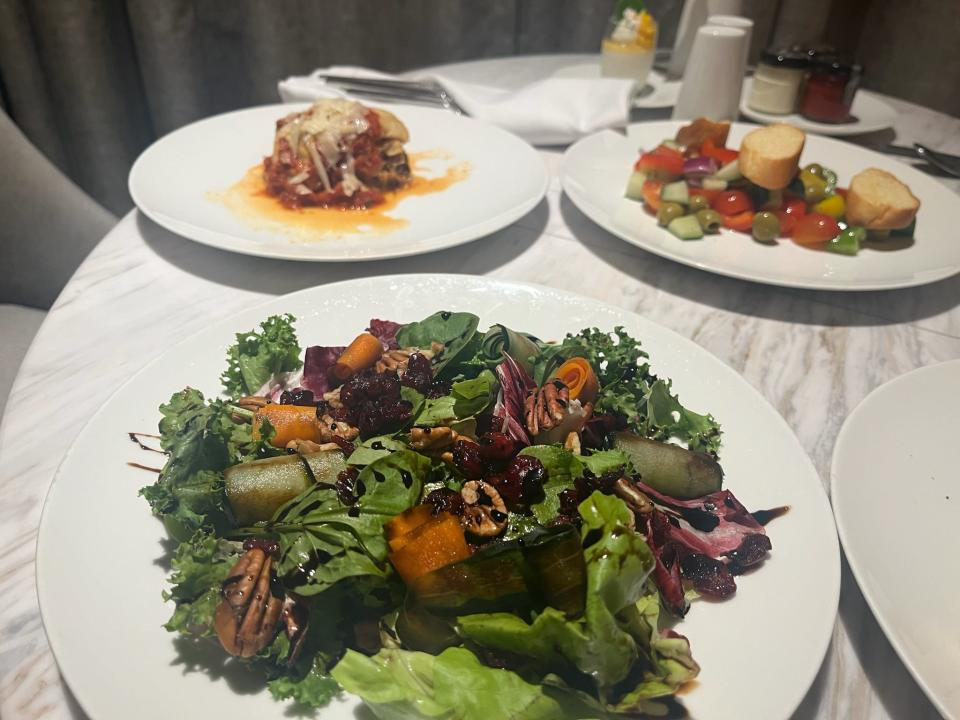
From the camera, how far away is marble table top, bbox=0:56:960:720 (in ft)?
2.87

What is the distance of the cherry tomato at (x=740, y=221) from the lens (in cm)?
183

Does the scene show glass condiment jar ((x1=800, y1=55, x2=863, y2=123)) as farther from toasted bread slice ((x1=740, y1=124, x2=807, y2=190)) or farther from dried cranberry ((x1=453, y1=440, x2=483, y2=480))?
dried cranberry ((x1=453, y1=440, x2=483, y2=480))

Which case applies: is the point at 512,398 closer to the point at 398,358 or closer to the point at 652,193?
the point at 398,358

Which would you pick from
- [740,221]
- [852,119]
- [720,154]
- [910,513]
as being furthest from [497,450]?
[852,119]

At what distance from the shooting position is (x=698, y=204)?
1817 mm

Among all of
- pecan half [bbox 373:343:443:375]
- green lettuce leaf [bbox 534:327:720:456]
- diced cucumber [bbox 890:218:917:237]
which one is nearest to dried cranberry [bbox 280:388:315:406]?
pecan half [bbox 373:343:443:375]

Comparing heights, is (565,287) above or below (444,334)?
below

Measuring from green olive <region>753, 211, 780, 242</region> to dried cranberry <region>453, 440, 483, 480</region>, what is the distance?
1203 mm

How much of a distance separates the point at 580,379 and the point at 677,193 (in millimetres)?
962

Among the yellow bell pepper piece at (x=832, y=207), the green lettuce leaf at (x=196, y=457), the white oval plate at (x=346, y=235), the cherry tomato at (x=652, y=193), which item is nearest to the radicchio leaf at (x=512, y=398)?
the green lettuce leaf at (x=196, y=457)

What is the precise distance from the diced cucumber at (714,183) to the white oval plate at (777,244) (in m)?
0.14

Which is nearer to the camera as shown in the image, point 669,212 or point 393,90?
point 669,212

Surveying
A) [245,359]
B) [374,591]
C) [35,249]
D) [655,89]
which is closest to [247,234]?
[245,359]

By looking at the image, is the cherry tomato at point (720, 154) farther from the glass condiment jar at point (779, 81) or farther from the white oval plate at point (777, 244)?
the glass condiment jar at point (779, 81)
